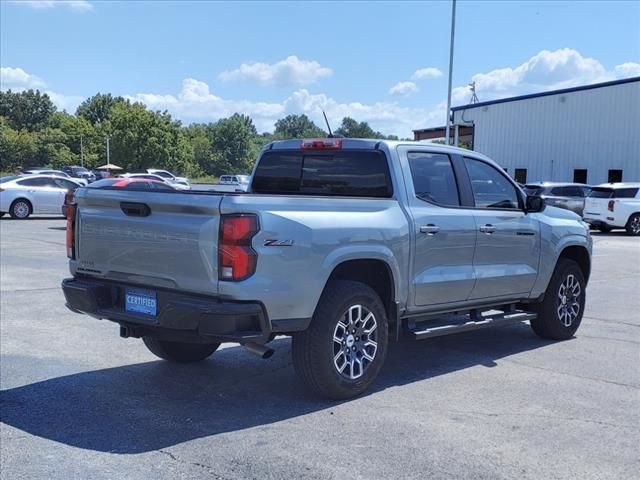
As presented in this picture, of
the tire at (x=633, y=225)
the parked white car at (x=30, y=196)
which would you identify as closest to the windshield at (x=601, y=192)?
the tire at (x=633, y=225)

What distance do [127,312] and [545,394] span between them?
3.35m

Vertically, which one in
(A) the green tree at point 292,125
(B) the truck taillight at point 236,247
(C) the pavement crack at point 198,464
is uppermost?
(A) the green tree at point 292,125

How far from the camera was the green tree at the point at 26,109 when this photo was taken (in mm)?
121750

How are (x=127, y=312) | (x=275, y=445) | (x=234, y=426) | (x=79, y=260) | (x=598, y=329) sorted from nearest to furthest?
(x=275, y=445)
(x=234, y=426)
(x=127, y=312)
(x=79, y=260)
(x=598, y=329)

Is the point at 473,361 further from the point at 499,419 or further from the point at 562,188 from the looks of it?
the point at 562,188

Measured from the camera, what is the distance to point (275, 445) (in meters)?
4.40

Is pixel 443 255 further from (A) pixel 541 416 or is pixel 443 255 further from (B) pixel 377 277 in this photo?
(A) pixel 541 416

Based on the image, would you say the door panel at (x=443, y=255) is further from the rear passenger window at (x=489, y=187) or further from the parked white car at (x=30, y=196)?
the parked white car at (x=30, y=196)

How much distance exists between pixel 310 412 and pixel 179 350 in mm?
1723

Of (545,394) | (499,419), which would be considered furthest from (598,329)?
(499,419)

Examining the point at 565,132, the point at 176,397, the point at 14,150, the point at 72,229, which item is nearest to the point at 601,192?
the point at 565,132

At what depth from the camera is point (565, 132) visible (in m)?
35.3

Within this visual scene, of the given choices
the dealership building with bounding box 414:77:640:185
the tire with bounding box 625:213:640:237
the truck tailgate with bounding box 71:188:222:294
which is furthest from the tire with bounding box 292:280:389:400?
the dealership building with bounding box 414:77:640:185

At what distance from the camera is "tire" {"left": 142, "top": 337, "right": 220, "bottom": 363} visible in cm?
623
